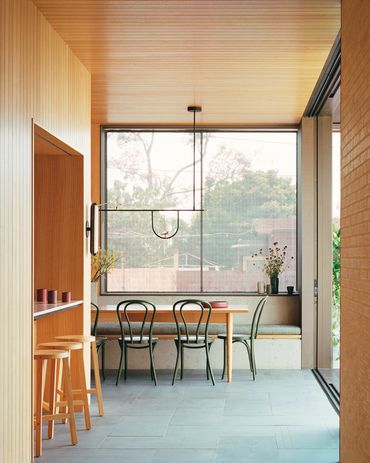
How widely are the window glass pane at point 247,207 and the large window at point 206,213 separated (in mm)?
13

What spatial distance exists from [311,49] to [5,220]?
3.09m

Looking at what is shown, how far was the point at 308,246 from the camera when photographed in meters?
9.29

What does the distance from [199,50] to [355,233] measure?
254 centimetres

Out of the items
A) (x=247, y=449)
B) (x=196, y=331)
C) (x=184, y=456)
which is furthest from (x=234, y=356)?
(x=184, y=456)

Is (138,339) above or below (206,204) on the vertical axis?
below

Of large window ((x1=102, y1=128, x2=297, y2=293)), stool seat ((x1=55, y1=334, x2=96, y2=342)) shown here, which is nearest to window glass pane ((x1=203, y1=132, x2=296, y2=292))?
large window ((x1=102, y1=128, x2=297, y2=293))

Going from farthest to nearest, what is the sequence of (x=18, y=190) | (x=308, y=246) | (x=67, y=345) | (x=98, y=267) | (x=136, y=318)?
1. (x=98, y=267)
2. (x=308, y=246)
3. (x=136, y=318)
4. (x=67, y=345)
5. (x=18, y=190)

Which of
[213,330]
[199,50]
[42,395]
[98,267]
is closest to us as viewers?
[42,395]

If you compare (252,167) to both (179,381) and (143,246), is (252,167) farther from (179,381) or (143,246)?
(179,381)

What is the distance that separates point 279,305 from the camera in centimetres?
972

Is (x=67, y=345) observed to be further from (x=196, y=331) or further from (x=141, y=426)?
(x=196, y=331)

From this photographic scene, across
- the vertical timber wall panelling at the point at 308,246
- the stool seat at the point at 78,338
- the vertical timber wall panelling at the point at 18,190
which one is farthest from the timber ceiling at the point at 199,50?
the stool seat at the point at 78,338

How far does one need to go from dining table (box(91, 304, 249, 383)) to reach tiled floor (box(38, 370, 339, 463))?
43cm

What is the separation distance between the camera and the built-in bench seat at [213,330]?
8.95m
